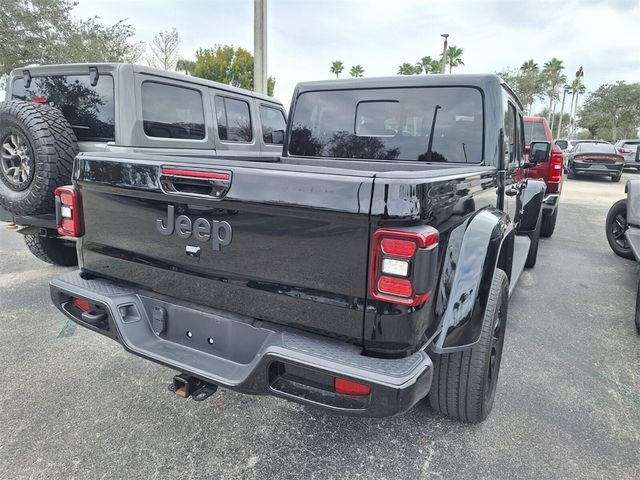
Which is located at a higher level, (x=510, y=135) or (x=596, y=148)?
(x=596, y=148)

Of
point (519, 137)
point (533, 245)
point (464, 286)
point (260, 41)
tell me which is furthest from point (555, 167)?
point (260, 41)

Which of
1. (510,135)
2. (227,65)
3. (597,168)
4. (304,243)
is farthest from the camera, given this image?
(227,65)

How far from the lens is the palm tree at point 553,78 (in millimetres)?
49219

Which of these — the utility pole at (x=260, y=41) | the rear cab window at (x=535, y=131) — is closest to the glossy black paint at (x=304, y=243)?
the rear cab window at (x=535, y=131)

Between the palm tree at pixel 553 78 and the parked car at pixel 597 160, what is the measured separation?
37832mm

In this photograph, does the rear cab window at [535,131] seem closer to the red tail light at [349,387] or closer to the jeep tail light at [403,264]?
the jeep tail light at [403,264]

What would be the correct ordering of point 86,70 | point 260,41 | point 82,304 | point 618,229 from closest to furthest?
point 82,304, point 86,70, point 618,229, point 260,41

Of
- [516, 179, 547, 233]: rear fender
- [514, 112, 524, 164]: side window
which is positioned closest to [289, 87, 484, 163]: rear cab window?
[514, 112, 524, 164]: side window

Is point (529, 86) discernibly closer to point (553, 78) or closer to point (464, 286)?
point (553, 78)

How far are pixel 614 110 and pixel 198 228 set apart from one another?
5261 cm

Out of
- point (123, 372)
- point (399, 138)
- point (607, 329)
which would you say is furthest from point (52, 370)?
point (607, 329)

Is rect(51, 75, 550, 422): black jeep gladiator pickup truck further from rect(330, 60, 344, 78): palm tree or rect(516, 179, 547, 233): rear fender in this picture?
rect(330, 60, 344, 78): palm tree

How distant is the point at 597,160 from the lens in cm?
1608

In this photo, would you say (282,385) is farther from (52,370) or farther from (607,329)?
(607,329)
